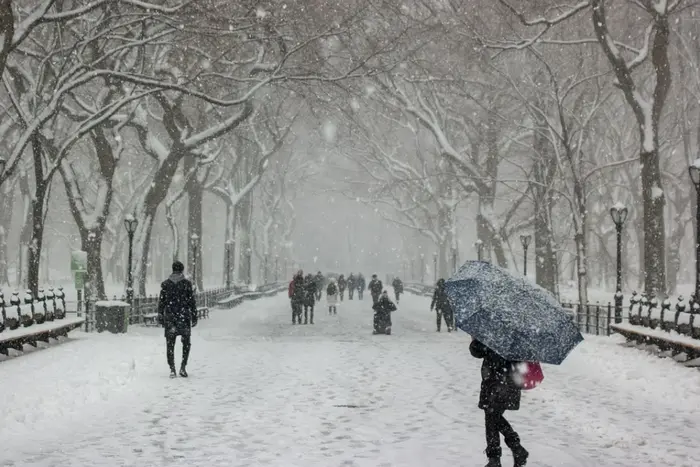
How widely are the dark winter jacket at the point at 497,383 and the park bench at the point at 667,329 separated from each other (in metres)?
8.73

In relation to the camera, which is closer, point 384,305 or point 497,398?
point 497,398

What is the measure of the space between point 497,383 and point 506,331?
1.95 feet

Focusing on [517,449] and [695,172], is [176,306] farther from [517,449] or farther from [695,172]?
[695,172]

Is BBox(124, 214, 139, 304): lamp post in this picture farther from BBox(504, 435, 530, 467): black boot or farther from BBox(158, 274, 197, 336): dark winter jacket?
BBox(504, 435, 530, 467): black boot

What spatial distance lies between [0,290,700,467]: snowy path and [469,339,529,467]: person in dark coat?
585mm

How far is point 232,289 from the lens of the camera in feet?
145

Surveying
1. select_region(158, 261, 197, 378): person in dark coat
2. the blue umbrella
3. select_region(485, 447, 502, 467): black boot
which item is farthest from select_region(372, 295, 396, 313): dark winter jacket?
the blue umbrella

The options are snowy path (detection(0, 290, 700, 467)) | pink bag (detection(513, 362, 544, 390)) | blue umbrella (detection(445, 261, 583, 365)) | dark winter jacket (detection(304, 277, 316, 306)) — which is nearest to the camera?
blue umbrella (detection(445, 261, 583, 365))

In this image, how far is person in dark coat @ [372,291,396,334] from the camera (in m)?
23.0

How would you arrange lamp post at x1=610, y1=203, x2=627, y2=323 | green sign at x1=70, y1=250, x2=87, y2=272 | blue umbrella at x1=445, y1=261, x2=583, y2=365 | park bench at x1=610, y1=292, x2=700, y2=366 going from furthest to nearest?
green sign at x1=70, y1=250, x2=87, y2=272 → lamp post at x1=610, y1=203, x2=627, y2=323 → park bench at x1=610, y1=292, x2=700, y2=366 → blue umbrella at x1=445, y1=261, x2=583, y2=365

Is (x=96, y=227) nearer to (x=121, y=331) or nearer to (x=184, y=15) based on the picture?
(x=121, y=331)

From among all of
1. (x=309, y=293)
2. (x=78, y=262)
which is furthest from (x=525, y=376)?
(x=309, y=293)

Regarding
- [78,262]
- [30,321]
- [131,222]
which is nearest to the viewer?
[30,321]

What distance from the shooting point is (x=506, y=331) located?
6.39 meters
